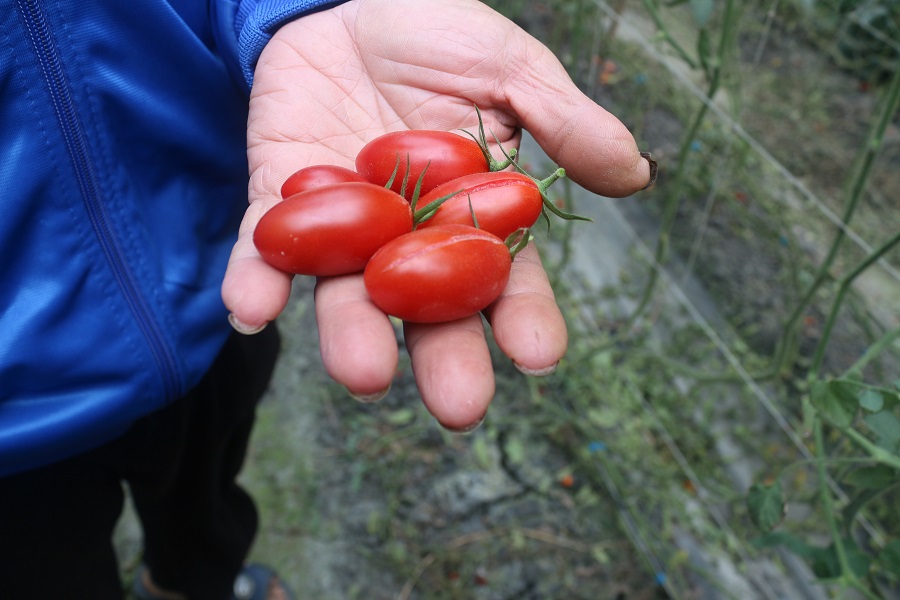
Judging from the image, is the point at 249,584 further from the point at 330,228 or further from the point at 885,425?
the point at 885,425

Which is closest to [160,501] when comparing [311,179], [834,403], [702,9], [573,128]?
[311,179]

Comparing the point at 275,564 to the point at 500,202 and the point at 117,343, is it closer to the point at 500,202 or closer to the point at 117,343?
the point at 117,343

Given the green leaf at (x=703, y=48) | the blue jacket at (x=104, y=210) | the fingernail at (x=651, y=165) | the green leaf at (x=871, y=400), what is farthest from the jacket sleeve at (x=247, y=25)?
the green leaf at (x=871, y=400)

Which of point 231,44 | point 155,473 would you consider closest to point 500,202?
point 231,44

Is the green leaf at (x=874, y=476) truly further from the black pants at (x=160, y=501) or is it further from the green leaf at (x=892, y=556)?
Result: the black pants at (x=160, y=501)

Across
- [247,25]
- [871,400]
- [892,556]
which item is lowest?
[892,556]
